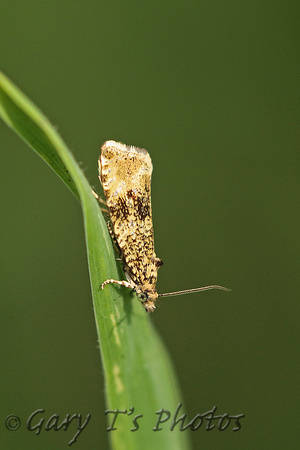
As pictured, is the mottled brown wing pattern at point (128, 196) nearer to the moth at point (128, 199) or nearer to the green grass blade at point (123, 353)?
the moth at point (128, 199)

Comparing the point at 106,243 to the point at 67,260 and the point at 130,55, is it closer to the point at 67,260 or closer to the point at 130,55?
the point at 67,260

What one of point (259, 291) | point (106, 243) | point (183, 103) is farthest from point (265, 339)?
point (106, 243)

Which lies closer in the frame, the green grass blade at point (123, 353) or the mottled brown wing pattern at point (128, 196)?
the green grass blade at point (123, 353)

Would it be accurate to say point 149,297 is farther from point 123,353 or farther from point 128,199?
point 123,353

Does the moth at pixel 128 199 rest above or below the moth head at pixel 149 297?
above

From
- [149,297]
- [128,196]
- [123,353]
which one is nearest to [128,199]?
[128,196]

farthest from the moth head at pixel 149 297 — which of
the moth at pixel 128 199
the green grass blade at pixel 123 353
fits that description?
the green grass blade at pixel 123 353
